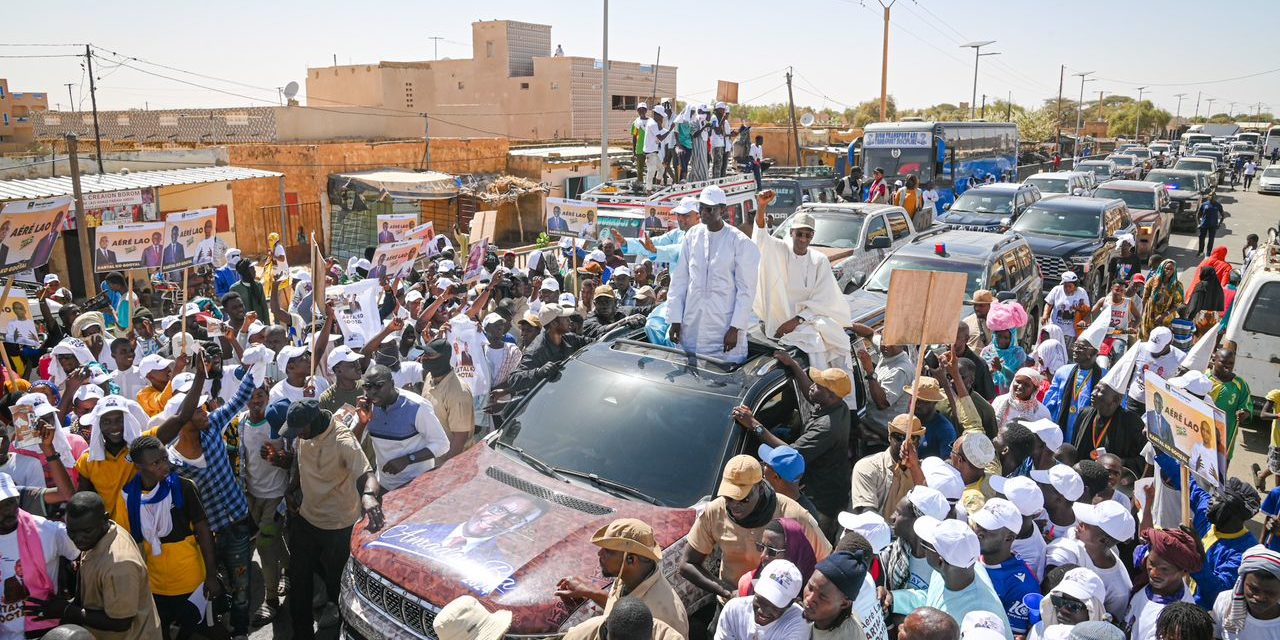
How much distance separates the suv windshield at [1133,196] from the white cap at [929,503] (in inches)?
749

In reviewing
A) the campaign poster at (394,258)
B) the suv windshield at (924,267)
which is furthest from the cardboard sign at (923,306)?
the campaign poster at (394,258)

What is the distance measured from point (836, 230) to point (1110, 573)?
8850 millimetres

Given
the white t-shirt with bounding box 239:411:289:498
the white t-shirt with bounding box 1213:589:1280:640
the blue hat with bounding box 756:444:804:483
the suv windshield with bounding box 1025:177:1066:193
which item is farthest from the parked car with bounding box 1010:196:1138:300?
the white t-shirt with bounding box 239:411:289:498

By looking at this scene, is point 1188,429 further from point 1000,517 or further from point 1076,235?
point 1076,235

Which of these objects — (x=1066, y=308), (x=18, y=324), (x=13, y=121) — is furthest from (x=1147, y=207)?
(x=13, y=121)

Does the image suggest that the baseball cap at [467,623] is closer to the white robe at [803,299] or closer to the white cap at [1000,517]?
the white cap at [1000,517]

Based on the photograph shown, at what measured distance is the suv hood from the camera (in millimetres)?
3719

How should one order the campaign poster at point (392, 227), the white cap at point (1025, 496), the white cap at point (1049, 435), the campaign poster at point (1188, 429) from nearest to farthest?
1. the white cap at point (1025, 496)
2. the campaign poster at point (1188, 429)
3. the white cap at point (1049, 435)
4. the campaign poster at point (392, 227)

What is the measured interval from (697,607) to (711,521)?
1.72 ft

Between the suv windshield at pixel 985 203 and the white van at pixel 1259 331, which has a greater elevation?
the suv windshield at pixel 985 203

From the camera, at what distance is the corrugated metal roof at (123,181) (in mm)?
14828

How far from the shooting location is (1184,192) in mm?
25266

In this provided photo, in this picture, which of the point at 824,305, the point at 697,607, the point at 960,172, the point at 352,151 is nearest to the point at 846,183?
the point at 960,172

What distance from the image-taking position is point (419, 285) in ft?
33.3
